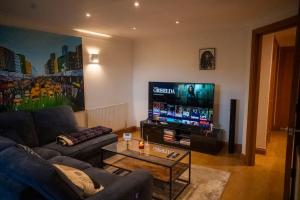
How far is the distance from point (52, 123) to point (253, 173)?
Result: 312 cm

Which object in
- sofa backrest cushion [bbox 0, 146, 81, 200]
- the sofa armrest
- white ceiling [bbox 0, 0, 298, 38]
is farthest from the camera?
white ceiling [bbox 0, 0, 298, 38]

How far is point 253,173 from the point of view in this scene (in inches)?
130

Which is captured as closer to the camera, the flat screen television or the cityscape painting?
the cityscape painting

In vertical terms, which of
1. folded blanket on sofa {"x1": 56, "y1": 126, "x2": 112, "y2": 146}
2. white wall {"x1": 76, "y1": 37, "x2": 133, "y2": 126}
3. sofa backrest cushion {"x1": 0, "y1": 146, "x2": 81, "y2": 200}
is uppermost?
white wall {"x1": 76, "y1": 37, "x2": 133, "y2": 126}

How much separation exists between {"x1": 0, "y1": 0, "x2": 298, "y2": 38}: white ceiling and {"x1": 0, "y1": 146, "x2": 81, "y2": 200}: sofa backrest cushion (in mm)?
1819

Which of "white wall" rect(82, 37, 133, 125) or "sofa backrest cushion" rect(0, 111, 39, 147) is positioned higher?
"white wall" rect(82, 37, 133, 125)

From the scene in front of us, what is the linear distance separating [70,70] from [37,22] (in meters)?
0.94

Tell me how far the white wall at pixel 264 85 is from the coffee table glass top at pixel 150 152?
1843 millimetres

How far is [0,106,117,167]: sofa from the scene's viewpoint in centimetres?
289

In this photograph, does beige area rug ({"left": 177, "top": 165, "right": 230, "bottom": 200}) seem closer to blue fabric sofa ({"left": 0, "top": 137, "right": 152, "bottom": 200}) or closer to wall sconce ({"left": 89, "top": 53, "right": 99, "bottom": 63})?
blue fabric sofa ({"left": 0, "top": 137, "right": 152, "bottom": 200})

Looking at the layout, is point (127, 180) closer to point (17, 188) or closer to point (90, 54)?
point (17, 188)

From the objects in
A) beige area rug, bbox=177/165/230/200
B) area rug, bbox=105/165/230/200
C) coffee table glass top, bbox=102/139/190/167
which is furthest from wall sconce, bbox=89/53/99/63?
beige area rug, bbox=177/165/230/200

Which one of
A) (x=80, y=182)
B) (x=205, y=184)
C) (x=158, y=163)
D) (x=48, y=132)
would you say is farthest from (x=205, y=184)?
(x=48, y=132)

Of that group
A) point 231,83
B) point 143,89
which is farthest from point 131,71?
point 231,83
